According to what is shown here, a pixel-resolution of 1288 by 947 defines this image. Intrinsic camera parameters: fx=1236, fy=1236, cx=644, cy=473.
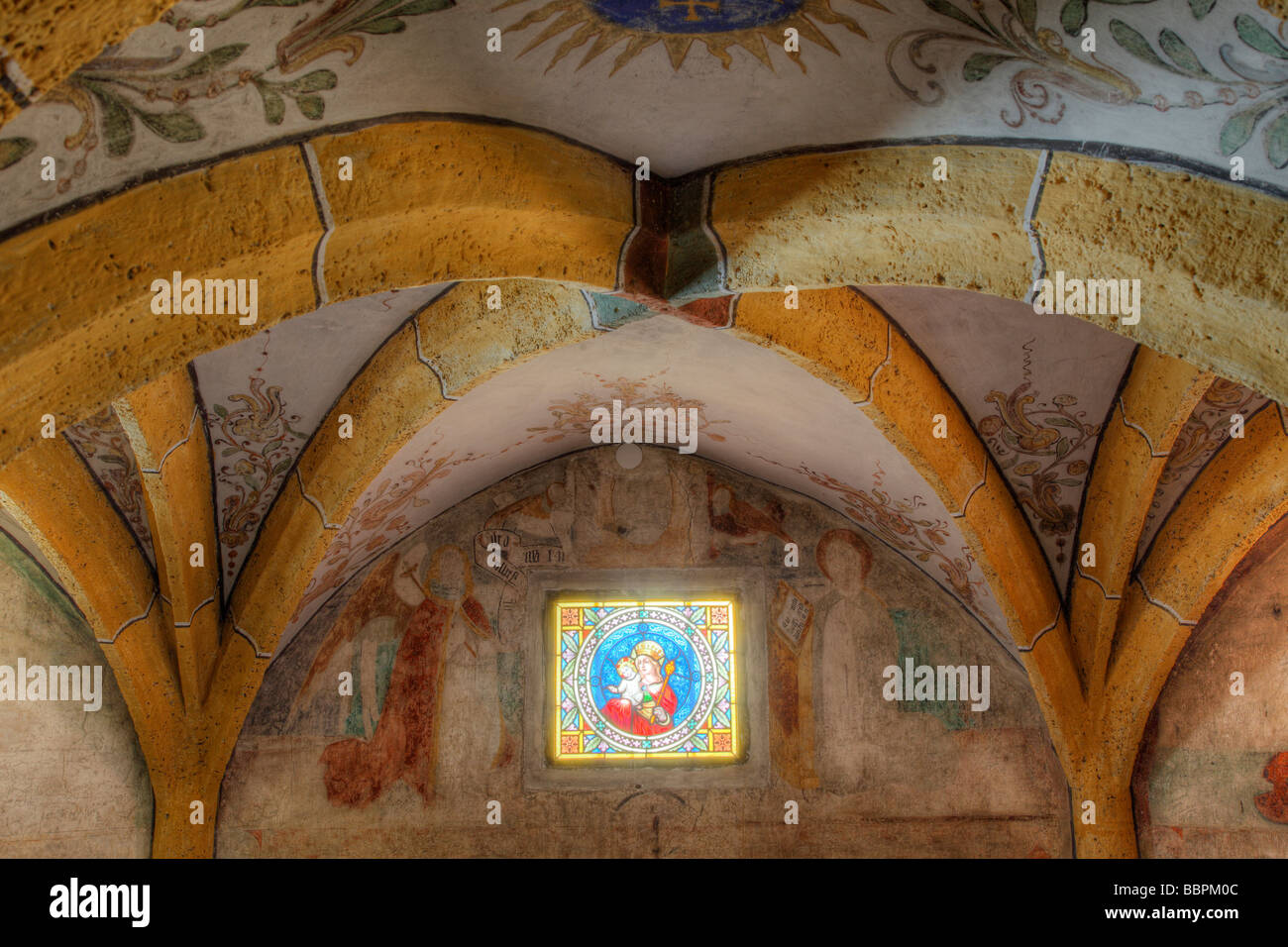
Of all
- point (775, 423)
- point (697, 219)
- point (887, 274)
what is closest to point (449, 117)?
point (697, 219)

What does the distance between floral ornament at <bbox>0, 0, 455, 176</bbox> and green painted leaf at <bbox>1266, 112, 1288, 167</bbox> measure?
1838mm

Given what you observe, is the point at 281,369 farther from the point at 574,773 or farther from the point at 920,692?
the point at 920,692

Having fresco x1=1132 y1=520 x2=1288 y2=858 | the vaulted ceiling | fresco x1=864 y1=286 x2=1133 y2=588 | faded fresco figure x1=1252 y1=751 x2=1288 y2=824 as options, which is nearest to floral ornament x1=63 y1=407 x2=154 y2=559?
the vaulted ceiling

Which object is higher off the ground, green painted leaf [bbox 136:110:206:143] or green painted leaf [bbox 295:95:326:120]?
green painted leaf [bbox 295:95:326:120]

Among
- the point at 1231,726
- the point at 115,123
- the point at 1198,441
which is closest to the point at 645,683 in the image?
the point at 1231,726

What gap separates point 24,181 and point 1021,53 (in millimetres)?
2197

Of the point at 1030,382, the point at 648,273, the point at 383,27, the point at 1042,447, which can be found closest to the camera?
the point at 383,27

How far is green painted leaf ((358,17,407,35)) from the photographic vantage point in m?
2.80

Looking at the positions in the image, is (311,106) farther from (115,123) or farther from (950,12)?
(950,12)

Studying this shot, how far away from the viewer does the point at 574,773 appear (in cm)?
645

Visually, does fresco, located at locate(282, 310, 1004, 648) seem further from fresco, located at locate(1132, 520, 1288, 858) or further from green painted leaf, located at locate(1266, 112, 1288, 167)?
green painted leaf, located at locate(1266, 112, 1288, 167)

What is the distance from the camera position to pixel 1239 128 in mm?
2672

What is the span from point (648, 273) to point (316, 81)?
3.92ft

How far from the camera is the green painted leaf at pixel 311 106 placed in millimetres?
2873
